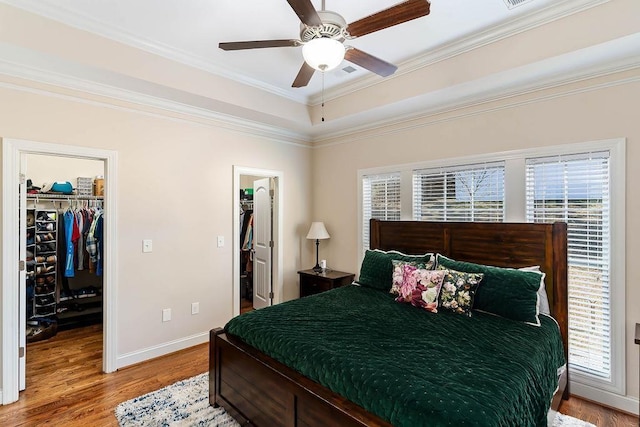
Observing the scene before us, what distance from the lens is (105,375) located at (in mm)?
2939

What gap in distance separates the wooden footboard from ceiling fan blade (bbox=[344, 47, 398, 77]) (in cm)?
200

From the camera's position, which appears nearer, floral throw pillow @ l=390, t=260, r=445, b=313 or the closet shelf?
floral throw pillow @ l=390, t=260, r=445, b=313

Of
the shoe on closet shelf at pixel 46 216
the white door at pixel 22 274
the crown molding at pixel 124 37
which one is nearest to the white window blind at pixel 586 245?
the crown molding at pixel 124 37

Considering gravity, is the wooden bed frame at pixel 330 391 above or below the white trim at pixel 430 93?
below

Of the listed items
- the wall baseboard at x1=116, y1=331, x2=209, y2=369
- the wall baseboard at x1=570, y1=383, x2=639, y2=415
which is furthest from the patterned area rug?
the wall baseboard at x1=116, y1=331, x2=209, y2=369

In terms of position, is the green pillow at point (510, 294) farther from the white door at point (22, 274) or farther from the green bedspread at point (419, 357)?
the white door at point (22, 274)

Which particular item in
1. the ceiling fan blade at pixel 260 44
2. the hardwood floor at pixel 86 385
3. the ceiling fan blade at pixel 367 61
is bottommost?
the hardwood floor at pixel 86 385

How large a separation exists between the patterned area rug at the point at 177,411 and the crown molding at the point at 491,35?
9.46 feet

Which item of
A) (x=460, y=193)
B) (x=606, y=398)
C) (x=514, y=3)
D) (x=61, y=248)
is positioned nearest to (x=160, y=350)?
(x=61, y=248)

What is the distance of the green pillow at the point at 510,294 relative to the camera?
92.8 inches

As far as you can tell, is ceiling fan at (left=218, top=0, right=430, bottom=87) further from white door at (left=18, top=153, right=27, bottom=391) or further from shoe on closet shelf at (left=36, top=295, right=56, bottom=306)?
shoe on closet shelf at (left=36, top=295, right=56, bottom=306)

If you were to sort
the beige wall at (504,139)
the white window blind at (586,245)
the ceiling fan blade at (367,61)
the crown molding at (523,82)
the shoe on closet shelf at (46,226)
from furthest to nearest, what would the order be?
the shoe on closet shelf at (46,226) → the white window blind at (586,245) → the beige wall at (504,139) → the crown molding at (523,82) → the ceiling fan blade at (367,61)

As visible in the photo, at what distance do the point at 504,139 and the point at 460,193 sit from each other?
2.10ft

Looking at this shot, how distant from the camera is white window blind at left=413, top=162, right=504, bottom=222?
308 centimetres
